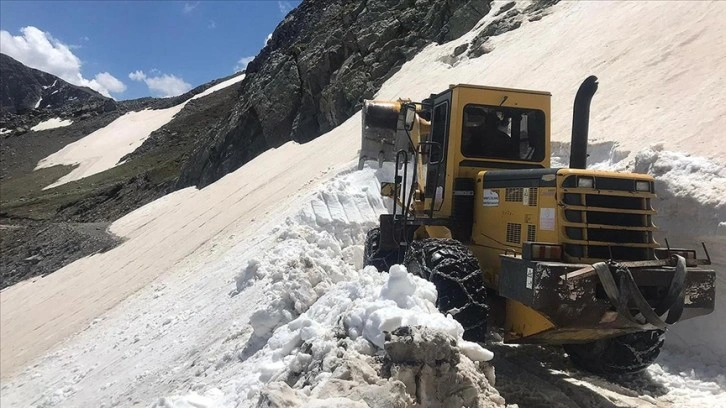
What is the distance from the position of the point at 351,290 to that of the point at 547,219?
5.71 feet

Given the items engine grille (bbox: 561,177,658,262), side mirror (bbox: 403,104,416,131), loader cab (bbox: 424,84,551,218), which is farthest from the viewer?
side mirror (bbox: 403,104,416,131)

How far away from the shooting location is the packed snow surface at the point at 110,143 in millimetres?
65875

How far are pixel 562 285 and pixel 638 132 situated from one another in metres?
5.64

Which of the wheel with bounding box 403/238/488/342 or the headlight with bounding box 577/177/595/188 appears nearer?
the headlight with bounding box 577/177/595/188

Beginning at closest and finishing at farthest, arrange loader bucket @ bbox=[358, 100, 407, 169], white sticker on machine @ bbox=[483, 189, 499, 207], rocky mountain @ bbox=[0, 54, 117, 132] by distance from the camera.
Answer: white sticker on machine @ bbox=[483, 189, 499, 207], loader bucket @ bbox=[358, 100, 407, 169], rocky mountain @ bbox=[0, 54, 117, 132]

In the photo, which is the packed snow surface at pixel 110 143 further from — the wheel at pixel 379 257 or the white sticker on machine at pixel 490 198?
the white sticker on machine at pixel 490 198

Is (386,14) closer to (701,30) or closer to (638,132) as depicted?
(701,30)

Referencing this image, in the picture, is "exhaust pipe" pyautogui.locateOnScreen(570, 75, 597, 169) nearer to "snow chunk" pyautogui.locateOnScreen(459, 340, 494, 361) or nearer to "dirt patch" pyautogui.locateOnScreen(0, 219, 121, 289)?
"snow chunk" pyautogui.locateOnScreen(459, 340, 494, 361)

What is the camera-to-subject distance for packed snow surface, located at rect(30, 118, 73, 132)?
83.3 meters

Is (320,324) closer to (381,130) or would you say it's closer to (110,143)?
(381,130)

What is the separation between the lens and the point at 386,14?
27297 mm

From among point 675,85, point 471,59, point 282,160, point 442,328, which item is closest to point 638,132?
point 675,85

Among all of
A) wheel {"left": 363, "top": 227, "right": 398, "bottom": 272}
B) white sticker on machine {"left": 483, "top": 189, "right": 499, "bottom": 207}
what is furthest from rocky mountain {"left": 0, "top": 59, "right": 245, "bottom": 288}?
white sticker on machine {"left": 483, "top": 189, "right": 499, "bottom": 207}

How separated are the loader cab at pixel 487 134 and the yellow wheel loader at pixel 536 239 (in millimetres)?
11
